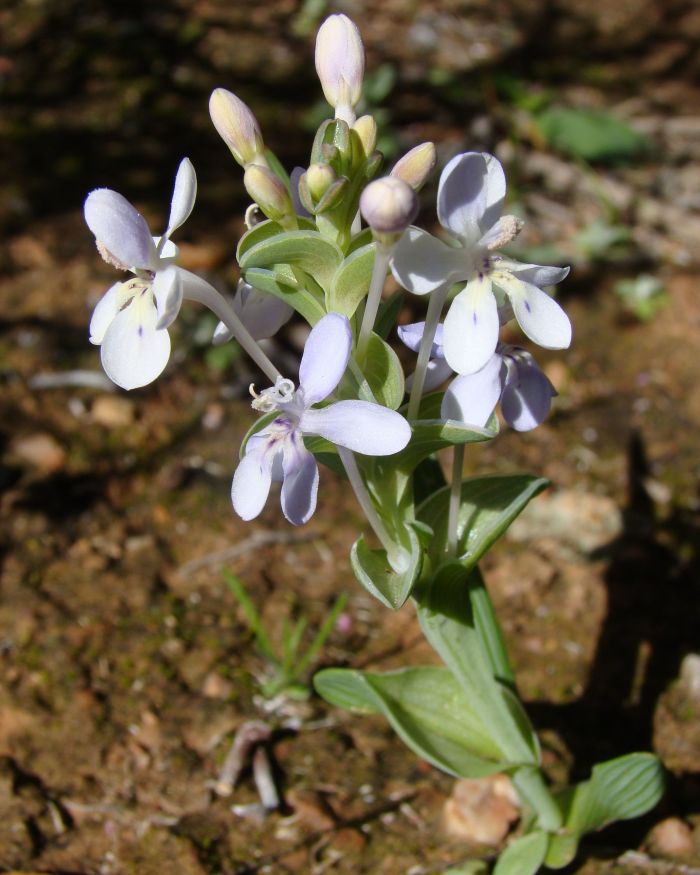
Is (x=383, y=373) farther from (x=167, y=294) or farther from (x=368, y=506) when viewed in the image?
(x=167, y=294)

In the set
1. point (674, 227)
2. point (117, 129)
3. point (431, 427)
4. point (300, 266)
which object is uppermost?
point (300, 266)

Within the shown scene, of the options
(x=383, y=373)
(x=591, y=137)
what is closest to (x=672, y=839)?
(x=383, y=373)

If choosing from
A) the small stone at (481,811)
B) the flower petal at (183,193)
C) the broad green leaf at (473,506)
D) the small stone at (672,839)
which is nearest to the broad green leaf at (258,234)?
the flower petal at (183,193)

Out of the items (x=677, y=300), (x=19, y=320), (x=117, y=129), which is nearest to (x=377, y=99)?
(x=117, y=129)

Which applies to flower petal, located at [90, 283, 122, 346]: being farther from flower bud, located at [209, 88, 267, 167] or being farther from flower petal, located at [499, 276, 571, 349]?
flower petal, located at [499, 276, 571, 349]

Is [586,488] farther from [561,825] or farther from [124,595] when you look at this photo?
[124,595]

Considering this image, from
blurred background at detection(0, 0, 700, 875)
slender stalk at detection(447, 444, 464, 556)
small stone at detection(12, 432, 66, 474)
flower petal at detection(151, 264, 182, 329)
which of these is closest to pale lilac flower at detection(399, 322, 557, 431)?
slender stalk at detection(447, 444, 464, 556)
